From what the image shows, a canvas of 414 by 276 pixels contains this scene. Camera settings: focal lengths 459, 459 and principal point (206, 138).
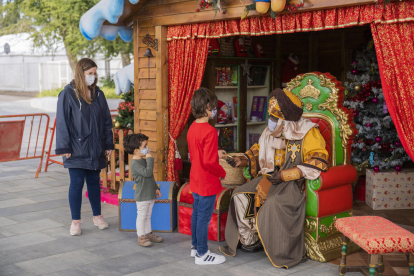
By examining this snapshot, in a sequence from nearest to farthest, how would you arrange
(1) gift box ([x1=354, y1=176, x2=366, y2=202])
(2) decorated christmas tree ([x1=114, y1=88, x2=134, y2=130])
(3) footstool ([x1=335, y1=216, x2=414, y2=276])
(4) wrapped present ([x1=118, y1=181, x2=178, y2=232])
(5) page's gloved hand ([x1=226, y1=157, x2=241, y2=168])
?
(3) footstool ([x1=335, y1=216, x2=414, y2=276]), (5) page's gloved hand ([x1=226, y1=157, x2=241, y2=168]), (4) wrapped present ([x1=118, y1=181, x2=178, y2=232]), (1) gift box ([x1=354, y1=176, x2=366, y2=202]), (2) decorated christmas tree ([x1=114, y1=88, x2=134, y2=130])

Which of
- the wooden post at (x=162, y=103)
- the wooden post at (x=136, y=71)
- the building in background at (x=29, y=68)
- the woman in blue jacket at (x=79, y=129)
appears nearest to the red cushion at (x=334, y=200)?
the woman in blue jacket at (x=79, y=129)

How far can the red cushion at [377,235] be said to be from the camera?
3.09 meters

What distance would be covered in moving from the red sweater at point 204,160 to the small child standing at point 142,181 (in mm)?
600

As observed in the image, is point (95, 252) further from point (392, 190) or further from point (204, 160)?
point (392, 190)

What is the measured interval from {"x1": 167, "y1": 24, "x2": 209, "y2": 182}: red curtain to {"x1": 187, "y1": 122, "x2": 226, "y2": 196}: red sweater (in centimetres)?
168

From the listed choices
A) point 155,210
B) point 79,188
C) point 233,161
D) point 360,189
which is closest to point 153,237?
point 155,210

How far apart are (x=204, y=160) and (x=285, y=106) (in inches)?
34.6

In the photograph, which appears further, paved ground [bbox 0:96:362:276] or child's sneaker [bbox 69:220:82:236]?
child's sneaker [bbox 69:220:82:236]

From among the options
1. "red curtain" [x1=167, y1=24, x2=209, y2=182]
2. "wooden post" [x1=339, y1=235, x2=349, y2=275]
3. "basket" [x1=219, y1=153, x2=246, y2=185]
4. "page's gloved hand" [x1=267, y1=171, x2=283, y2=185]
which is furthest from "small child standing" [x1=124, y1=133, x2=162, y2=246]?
"wooden post" [x1=339, y1=235, x2=349, y2=275]

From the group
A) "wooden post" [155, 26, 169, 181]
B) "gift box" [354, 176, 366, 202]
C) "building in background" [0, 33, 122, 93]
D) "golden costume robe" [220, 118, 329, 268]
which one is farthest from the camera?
"building in background" [0, 33, 122, 93]

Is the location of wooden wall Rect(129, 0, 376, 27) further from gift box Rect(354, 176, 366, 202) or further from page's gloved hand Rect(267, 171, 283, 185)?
gift box Rect(354, 176, 366, 202)

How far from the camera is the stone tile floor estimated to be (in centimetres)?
374

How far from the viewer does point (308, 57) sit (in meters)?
8.09

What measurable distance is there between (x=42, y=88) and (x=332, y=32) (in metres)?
21.0
